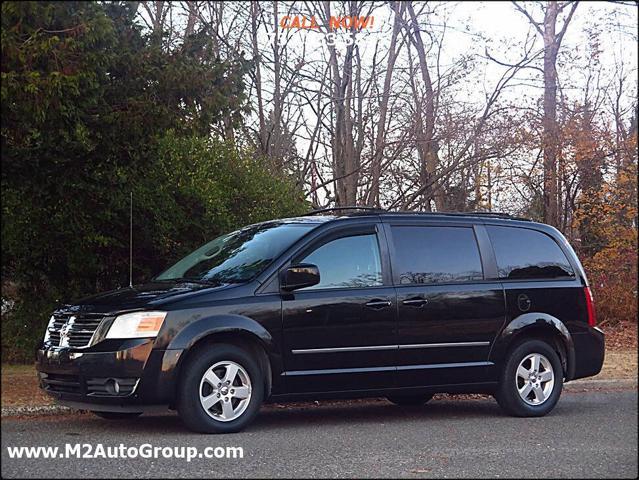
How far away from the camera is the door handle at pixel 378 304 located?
8125mm

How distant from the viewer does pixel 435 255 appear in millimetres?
8766

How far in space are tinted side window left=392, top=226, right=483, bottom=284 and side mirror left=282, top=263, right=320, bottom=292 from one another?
1005 millimetres

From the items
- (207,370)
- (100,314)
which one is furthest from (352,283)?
(100,314)

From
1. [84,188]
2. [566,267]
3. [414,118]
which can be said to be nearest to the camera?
[566,267]

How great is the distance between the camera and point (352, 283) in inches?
323

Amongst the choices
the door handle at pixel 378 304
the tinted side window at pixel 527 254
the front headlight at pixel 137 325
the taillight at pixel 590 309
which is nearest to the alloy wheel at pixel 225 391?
the front headlight at pixel 137 325

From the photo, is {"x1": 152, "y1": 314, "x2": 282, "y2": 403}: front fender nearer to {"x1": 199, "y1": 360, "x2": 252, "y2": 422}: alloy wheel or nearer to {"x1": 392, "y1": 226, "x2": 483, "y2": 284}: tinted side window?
{"x1": 199, "y1": 360, "x2": 252, "y2": 422}: alloy wheel

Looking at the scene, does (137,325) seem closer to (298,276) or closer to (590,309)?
(298,276)

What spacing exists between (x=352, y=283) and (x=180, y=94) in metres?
4.08

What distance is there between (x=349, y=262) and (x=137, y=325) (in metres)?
2.05

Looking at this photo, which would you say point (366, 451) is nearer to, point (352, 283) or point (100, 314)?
point (352, 283)

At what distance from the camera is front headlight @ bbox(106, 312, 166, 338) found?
23.7ft

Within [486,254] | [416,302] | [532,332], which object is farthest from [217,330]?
[532,332]
